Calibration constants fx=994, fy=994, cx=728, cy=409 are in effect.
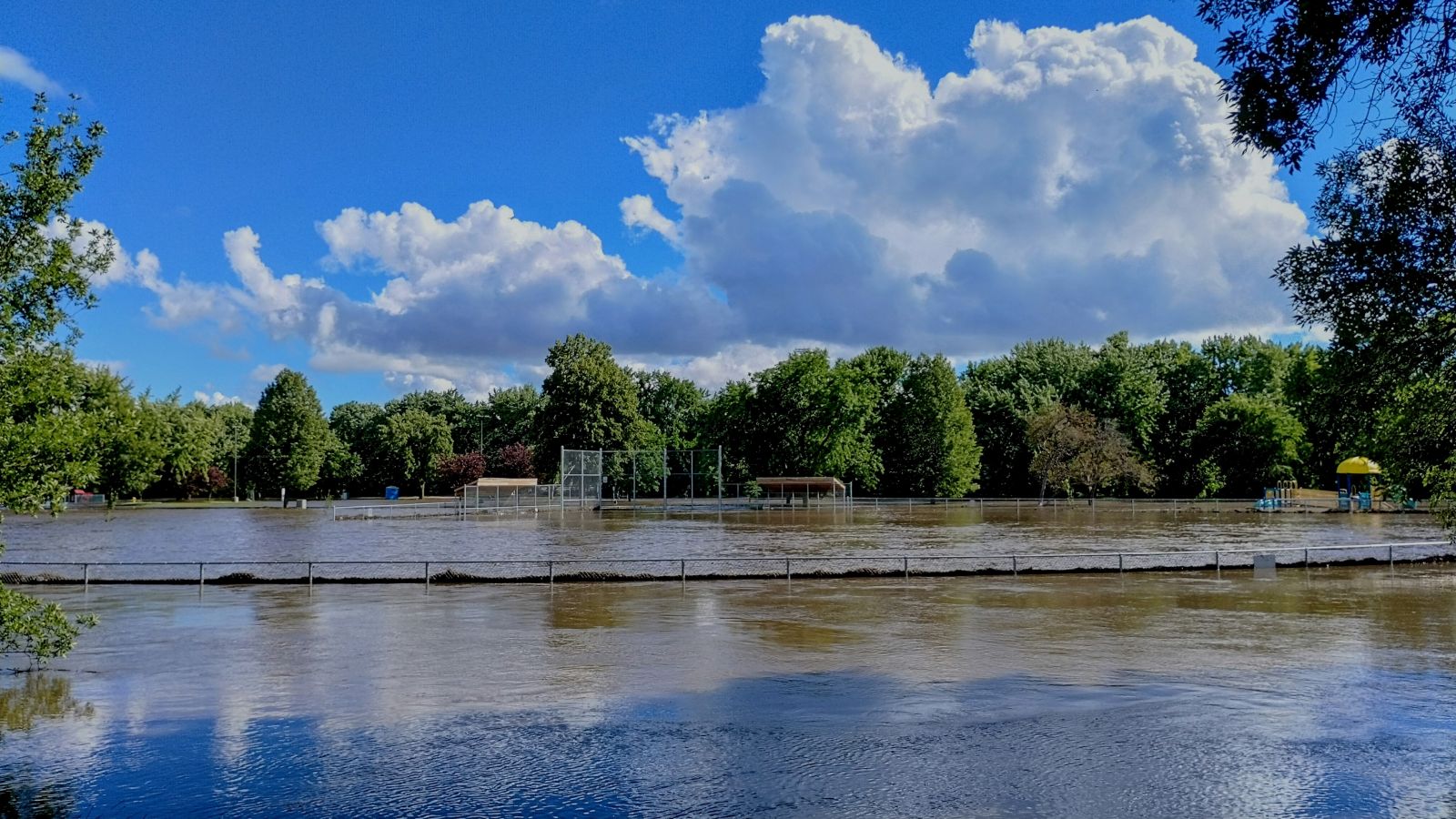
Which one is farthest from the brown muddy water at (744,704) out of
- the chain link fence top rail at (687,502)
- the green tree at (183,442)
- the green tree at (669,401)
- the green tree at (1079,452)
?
the green tree at (669,401)

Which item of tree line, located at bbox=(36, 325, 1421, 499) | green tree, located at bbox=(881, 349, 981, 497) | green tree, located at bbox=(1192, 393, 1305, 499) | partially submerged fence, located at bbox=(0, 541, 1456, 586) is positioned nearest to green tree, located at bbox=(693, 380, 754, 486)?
tree line, located at bbox=(36, 325, 1421, 499)

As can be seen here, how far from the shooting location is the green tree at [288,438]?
9512 centimetres

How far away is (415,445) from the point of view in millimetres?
111312

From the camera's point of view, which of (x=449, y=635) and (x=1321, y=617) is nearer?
(x=449, y=635)

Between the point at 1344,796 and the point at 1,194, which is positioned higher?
the point at 1,194

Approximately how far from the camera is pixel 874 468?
3469 inches

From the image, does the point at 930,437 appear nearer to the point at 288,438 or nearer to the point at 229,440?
the point at 288,438

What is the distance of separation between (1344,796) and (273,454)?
327 feet

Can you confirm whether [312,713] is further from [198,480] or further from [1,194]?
[198,480]

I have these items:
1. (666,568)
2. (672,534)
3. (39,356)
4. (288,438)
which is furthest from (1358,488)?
(288,438)

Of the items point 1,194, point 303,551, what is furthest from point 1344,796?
point 303,551

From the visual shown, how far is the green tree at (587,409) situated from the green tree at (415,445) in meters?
26.8

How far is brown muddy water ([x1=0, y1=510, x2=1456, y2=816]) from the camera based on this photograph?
8578mm

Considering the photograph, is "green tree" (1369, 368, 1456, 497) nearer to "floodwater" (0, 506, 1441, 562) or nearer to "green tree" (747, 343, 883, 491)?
"floodwater" (0, 506, 1441, 562)
